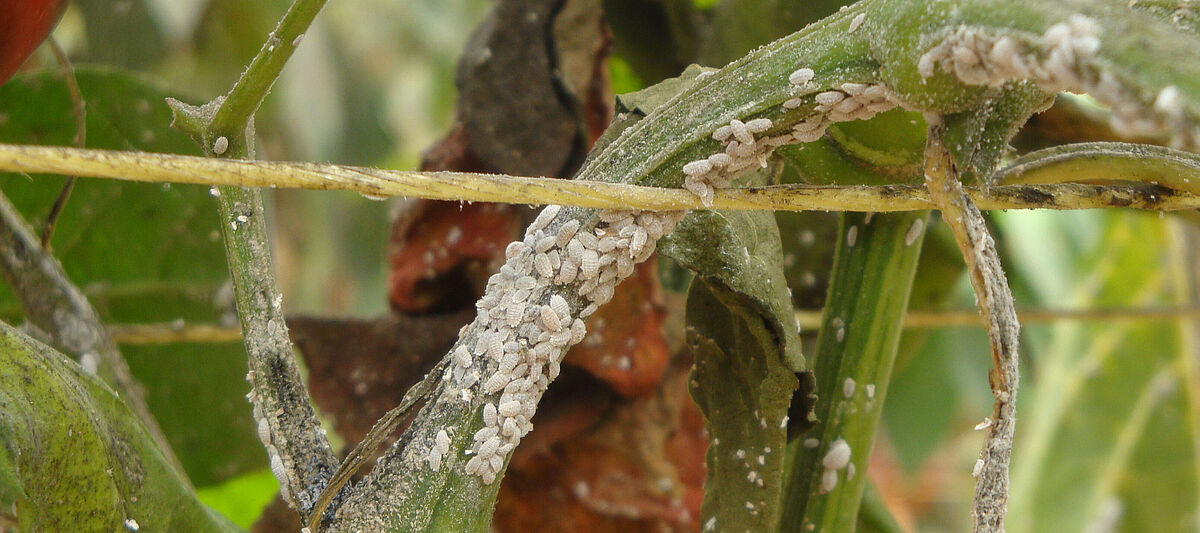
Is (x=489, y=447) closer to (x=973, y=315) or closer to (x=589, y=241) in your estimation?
(x=589, y=241)

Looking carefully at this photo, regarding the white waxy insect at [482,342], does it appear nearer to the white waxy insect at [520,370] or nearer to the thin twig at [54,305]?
the white waxy insect at [520,370]

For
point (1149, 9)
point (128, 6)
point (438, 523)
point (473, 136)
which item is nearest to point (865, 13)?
point (1149, 9)

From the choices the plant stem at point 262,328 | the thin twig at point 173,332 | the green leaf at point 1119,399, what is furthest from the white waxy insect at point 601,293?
the green leaf at point 1119,399

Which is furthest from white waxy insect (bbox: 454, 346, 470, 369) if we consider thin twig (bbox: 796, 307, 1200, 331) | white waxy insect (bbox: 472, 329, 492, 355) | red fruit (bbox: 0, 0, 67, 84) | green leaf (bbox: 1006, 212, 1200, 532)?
green leaf (bbox: 1006, 212, 1200, 532)

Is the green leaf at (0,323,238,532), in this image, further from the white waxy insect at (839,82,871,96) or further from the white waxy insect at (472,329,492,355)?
the white waxy insect at (839,82,871,96)

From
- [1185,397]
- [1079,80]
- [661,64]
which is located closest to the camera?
[1079,80]

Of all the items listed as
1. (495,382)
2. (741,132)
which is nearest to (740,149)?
(741,132)

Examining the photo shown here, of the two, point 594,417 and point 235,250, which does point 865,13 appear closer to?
point 235,250
